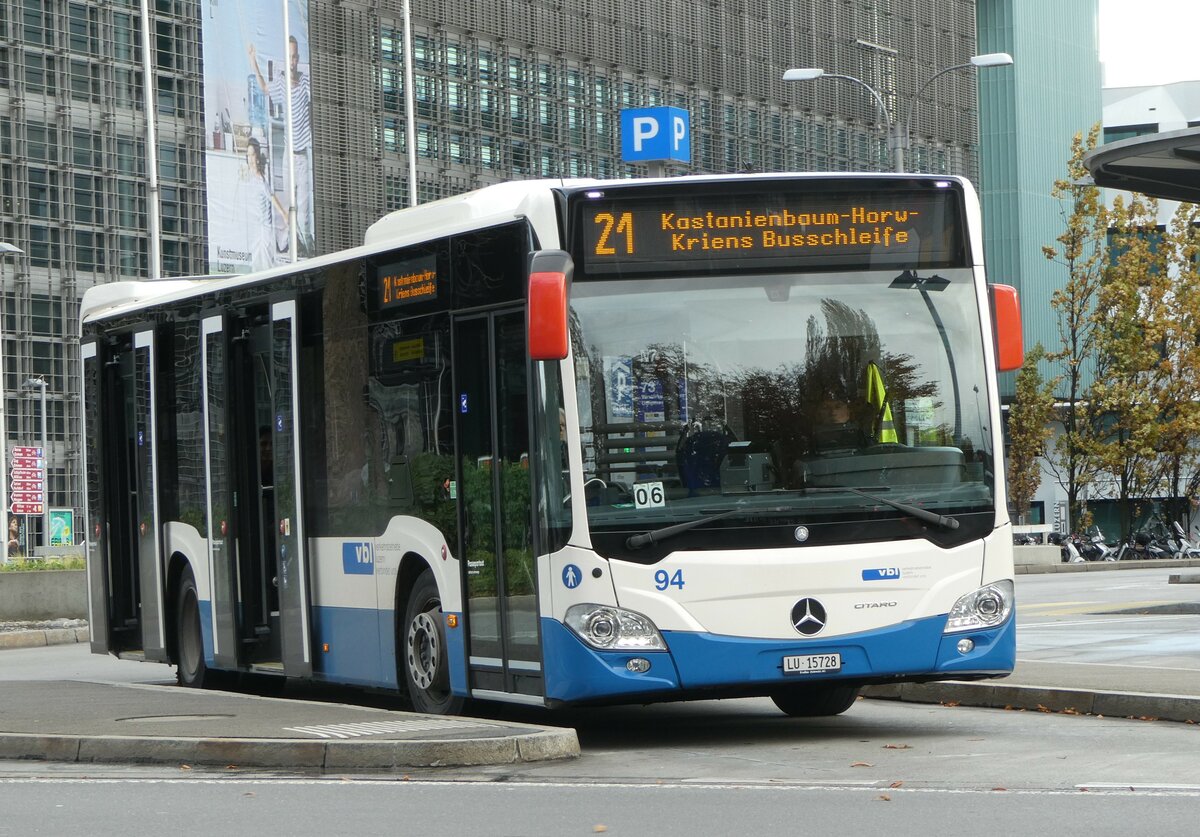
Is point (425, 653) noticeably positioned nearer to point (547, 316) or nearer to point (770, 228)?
point (547, 316)

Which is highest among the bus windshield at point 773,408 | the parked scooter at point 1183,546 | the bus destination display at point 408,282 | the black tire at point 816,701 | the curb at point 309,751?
the bus destination display at point 408,282

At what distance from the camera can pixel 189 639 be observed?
1628 centimetres

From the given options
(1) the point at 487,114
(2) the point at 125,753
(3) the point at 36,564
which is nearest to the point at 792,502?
(2) the point at 125,753

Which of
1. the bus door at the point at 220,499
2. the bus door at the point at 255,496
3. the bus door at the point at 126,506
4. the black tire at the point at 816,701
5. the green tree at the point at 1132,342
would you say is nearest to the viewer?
the black tire at the point at 816,701

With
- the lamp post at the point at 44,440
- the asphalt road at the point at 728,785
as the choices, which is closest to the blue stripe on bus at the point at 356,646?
the asphalt road at the point at 728,785

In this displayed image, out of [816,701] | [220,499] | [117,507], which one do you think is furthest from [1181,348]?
[816,701]

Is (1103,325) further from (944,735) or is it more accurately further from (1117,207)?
(944,735)

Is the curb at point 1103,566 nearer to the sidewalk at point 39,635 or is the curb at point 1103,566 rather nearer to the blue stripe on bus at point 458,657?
the sidewalk at point 39,635

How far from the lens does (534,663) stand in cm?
1134

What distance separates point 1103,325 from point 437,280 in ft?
136

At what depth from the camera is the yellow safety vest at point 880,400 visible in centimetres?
1118

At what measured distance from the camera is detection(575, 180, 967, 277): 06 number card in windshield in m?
11.2

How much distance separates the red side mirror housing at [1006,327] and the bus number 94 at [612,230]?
201cm

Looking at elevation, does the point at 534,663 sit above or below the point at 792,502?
below
